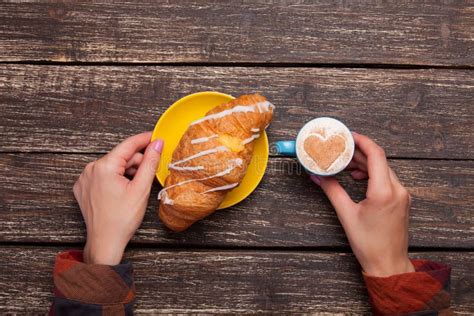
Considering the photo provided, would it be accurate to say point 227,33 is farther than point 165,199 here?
Yes

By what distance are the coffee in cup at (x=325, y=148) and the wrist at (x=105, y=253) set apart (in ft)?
1.62

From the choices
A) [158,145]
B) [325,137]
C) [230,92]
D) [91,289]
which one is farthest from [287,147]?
[91,289]

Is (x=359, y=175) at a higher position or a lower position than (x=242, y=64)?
lower

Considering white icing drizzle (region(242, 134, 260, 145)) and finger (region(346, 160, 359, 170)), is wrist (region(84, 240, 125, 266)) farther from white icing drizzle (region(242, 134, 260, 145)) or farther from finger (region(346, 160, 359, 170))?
finger (region(346, 160, 359, 170))

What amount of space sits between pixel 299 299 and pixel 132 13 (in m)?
0.89

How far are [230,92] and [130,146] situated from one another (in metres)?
0.31

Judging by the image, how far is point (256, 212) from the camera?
1.30 meters

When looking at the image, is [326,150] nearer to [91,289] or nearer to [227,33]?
[227,33]

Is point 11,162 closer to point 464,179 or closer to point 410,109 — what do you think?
point 410,109

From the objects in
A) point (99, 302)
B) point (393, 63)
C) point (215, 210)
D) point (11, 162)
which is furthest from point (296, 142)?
point (11, 162)

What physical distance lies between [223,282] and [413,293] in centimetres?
47

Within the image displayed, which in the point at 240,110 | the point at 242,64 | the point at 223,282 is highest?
the point at 242,64

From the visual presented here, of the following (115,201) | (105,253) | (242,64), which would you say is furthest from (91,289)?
(242,64)

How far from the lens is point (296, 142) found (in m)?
1.20
